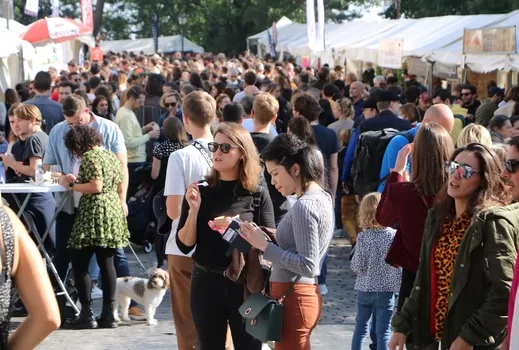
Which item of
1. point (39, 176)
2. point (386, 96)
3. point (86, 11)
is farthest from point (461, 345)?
point (86, 11)

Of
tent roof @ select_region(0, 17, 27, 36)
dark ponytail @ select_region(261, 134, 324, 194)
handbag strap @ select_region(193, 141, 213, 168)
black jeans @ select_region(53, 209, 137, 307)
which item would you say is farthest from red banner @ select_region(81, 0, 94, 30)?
dark ponytail @ select_region(261, 134, 324, 194)

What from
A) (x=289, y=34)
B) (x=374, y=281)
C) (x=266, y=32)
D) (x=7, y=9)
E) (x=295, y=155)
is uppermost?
(x=7, y=9)

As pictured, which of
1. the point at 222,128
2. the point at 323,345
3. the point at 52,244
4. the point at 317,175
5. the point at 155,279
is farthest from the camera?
the point at 52,244

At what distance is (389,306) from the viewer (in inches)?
250

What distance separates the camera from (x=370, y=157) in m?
A: 8.95

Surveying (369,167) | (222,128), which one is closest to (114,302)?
(369,167)

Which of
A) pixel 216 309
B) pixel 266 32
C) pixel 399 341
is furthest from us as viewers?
pixel 266 32

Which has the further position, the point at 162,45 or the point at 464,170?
the point at 162,45

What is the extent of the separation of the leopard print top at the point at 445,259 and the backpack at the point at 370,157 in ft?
13.9

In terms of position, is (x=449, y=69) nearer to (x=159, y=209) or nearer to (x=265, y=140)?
(x=265, y=140)

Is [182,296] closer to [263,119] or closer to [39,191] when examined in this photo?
[39,191]

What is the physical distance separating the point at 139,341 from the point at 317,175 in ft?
10.6

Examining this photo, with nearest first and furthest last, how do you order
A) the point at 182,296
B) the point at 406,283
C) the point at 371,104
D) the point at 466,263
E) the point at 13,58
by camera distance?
1. the point at 466,263
2. the point at 406,283
3. the point at 182,296
4. the point at 371,104
5. the point at 13,58

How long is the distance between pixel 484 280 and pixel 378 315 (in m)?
2.34
